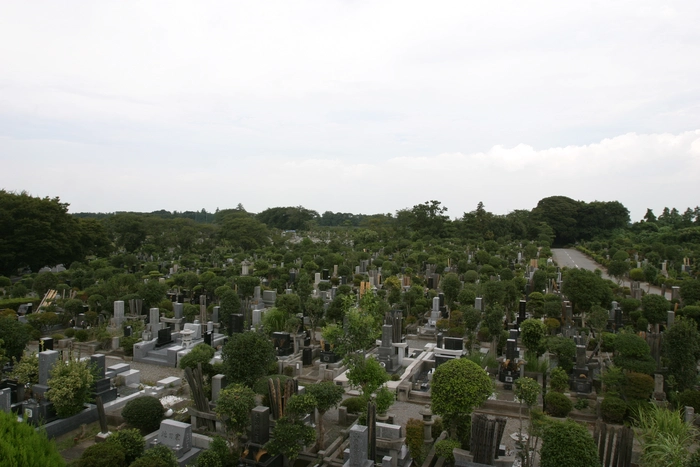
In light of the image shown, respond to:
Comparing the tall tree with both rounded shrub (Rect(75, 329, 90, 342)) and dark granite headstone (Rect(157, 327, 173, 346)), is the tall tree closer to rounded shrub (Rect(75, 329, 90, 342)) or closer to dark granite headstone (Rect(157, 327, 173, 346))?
rounded shrub (Rect(75, 329, 90, 342))

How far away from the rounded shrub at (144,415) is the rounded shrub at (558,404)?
1051cm

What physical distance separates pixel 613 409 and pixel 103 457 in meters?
12.5

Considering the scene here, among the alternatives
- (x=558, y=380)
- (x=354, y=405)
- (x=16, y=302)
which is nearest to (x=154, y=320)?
(x=16, y=302)

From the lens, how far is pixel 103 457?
29.8 ft

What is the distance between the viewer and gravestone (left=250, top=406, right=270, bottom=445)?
11.0 meters

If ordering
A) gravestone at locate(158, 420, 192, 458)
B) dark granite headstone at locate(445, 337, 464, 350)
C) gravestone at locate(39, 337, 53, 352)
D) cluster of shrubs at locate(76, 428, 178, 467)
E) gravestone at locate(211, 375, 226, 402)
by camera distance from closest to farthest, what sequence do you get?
cluster of shrubs at locate(76, 428, 178, 467)
gravestone at locate(158, 420, 192, 458)
gravestone at locate(211, 375, 226, 402)
gravestone at locate(39, 337, 53, 352)
dark granite headstone at locate(445, 337, 464, 350)

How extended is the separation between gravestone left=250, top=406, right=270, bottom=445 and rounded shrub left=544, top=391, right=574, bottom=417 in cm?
788

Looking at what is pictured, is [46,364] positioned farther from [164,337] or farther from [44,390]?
[164,337]

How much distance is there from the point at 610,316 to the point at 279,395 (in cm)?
1917

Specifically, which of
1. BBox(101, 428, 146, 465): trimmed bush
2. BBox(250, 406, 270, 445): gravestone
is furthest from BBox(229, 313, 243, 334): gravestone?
BBox(101, 428, 146, 465): trimmed bush

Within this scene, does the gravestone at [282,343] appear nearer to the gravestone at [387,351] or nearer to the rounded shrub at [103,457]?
the gravestone at [387,351]

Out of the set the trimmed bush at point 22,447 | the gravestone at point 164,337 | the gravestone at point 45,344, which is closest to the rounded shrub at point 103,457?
the trimmed bush at point 22,447

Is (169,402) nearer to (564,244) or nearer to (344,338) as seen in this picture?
(344,338)

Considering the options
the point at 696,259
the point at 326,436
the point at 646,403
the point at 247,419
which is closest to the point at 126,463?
the point at 247,419
